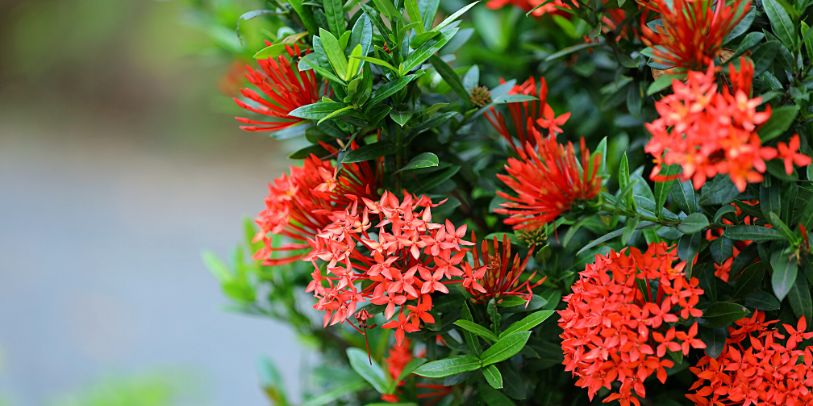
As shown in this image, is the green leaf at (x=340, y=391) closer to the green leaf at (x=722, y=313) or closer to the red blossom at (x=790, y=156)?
the green leaf at (x=722, y=313)

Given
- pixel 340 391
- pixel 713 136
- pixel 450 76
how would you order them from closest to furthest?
pixel 713 136
pixel 450 76
pixel 340 391

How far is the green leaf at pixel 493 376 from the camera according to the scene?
583 millimetres

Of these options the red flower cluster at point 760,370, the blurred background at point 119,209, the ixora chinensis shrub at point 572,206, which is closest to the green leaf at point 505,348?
the ixora chinensis shrub at point 572,206

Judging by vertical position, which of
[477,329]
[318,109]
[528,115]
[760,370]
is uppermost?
[318,109]

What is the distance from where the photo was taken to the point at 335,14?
0.61 m

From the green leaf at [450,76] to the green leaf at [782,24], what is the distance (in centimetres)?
26

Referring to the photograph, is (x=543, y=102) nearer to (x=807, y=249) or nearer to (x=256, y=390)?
(x=807, y=249)

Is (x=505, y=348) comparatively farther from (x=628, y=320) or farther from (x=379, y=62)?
(x=379, y=62)

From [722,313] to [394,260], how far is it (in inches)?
9.9

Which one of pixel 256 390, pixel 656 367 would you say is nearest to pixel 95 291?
pixel 256 390

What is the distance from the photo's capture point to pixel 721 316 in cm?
57

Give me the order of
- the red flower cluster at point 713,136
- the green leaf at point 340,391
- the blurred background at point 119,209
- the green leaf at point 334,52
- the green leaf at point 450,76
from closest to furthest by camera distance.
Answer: the red flower cluster at point 713,136
the green leaf at point 334,52
the green leaf at point 450,76
the green leaf at point 340,391
the blurred background at point 119,209

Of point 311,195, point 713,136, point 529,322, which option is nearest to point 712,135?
point 713,136

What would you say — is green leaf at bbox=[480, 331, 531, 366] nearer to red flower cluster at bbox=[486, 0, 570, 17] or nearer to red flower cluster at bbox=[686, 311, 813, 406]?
red flower cluster at bbox=[686, 311, 813, 406]
